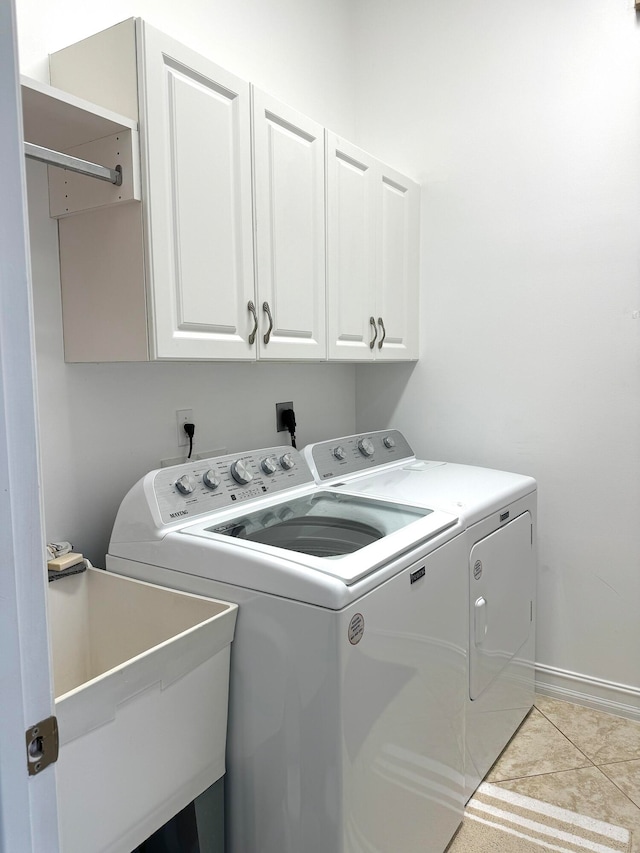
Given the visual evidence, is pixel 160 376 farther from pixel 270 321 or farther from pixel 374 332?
pixel 374 332

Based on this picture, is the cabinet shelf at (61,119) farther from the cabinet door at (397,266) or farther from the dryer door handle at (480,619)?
the dryer door handle at (480,619)

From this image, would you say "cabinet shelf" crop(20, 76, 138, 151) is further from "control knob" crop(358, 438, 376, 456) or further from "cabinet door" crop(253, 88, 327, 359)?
"control knob" crop(358, 438, 376, 456)

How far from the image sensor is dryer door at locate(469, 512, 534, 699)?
1.84 m

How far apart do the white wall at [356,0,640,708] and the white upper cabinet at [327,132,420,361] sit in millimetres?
139

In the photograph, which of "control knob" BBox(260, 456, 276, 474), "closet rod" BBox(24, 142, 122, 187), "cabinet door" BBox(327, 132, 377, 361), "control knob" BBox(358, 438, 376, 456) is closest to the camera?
"closet rod" BBox(24, 142, 122, 187)

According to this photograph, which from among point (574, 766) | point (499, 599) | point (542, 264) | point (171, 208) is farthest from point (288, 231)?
point (574, 766)

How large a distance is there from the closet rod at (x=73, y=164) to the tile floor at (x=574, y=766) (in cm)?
198

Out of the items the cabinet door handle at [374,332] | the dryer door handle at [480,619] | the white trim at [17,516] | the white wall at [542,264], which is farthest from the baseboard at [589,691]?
the white trim at [17,516]

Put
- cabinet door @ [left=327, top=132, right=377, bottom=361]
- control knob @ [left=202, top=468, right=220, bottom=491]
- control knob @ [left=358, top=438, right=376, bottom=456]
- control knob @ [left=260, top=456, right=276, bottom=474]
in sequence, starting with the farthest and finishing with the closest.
Answer: control knob @ [left=358, top=438, right=376, bottom=456]
cabinet door @ [left=327, top=132, right=377, bottom=361]
control knob @ [left=260, top=456, right=276, bottom=474]
control knob @ [left=202, top=468, right=220, bottom=491]

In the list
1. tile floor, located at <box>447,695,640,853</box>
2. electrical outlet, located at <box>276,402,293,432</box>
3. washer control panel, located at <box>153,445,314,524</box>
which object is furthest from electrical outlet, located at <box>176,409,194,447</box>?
tile floor, located at <box>447,695,640,853</box>

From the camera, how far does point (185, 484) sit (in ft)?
5.31

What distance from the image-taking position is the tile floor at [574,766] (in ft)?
6.03

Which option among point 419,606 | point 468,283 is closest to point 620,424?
point 468,283

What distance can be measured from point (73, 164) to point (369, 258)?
120 centimetres
